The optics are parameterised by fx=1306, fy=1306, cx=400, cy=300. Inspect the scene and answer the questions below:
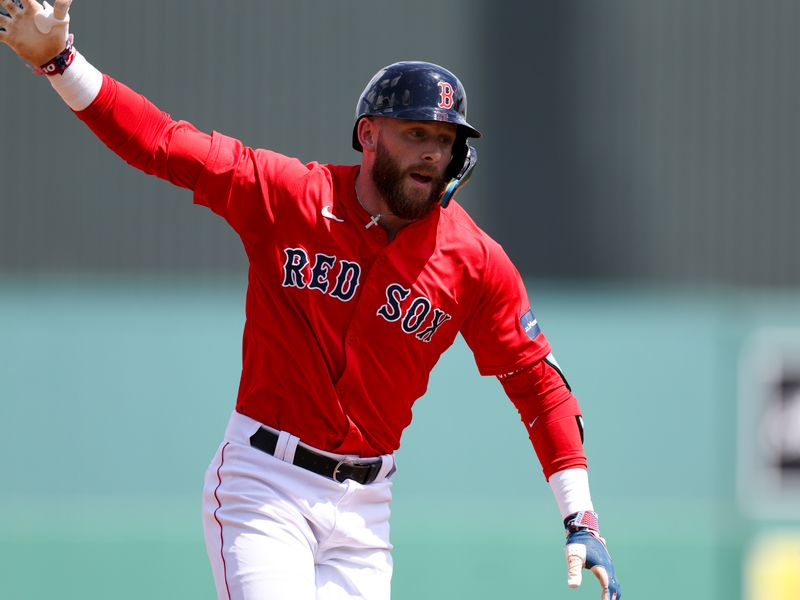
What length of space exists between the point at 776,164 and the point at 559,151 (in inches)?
59.3

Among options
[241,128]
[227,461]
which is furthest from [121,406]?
[227,461]

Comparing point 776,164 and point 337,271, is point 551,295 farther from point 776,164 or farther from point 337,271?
point 337,271

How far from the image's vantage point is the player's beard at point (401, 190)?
3957 millimetres

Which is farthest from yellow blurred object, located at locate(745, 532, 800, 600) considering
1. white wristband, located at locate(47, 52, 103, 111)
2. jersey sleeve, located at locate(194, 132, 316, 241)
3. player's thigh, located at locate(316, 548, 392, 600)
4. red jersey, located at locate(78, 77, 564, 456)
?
white wristband, located at locate(47, 52, 103, 111)

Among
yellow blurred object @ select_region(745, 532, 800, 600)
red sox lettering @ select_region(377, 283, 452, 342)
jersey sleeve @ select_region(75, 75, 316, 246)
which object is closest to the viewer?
jersey sleeve @ select_region(75, 75, 316, 246)

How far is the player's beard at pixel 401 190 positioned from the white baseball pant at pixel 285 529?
2.53 ft

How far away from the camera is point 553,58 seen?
29.5ft

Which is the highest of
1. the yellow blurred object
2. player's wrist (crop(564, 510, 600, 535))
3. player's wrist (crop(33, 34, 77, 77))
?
player's wrist (crop(33, 34, 77, 77))

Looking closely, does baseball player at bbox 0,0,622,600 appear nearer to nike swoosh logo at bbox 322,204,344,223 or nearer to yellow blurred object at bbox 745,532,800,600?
nike swoosh logo at bbox 322,204,344,223

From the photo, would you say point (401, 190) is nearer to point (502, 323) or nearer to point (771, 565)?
point (502, 323)

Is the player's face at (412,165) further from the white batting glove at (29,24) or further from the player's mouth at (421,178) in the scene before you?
the white batting glove at (29,24)

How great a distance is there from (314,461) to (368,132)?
41.5 inches

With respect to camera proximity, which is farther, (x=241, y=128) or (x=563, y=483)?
(x=241, y=128)

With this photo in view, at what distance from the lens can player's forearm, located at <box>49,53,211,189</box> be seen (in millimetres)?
3650
